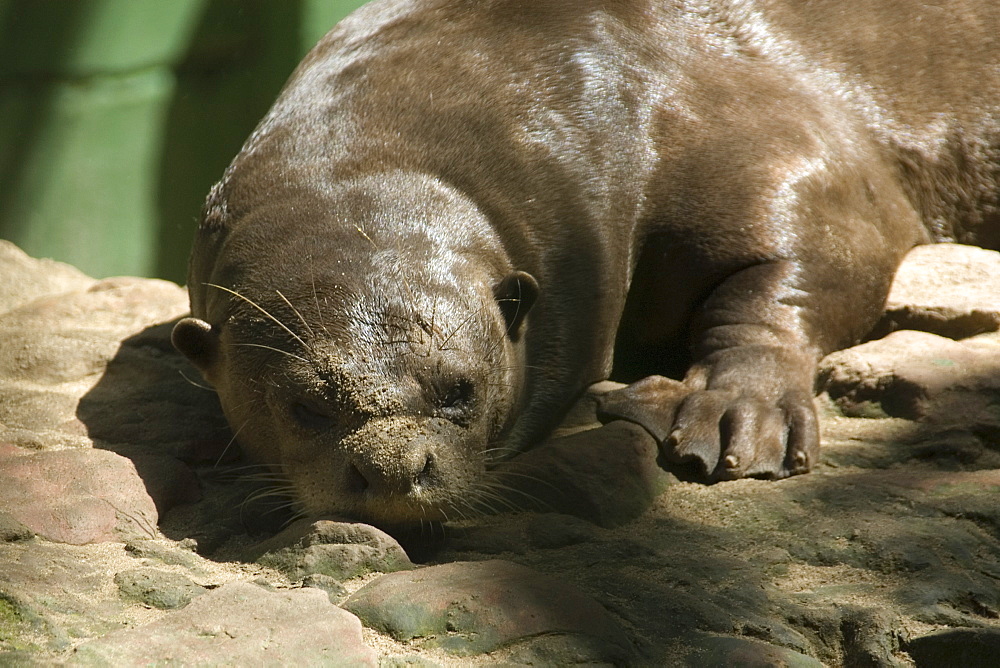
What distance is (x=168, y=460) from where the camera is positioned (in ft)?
9.21

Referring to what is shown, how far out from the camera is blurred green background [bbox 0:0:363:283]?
4.50 m

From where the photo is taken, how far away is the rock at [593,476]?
251 centimetres

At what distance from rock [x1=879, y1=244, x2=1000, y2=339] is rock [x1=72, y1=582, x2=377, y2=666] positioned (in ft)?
7.15

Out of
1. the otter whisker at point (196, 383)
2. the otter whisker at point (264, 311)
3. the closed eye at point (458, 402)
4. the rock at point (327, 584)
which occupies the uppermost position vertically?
the otter whisker at point (264, 311)

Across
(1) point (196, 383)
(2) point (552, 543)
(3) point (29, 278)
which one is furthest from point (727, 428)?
(3) point (29, 278)

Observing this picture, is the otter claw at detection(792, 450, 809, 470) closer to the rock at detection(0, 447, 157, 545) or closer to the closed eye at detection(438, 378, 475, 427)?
the closed eye at detection(438, 378, 475, 427)

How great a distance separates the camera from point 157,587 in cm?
202

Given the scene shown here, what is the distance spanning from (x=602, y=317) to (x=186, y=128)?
90.2 inches

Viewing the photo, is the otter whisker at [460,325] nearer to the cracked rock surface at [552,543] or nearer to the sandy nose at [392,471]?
the sandy nose at [392,471]

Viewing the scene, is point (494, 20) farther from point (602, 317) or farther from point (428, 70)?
point (602, 317)

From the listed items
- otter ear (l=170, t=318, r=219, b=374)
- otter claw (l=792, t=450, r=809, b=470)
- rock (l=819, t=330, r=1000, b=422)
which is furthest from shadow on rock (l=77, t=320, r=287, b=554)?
rock (l=819, t=330, r=1000, b=422)

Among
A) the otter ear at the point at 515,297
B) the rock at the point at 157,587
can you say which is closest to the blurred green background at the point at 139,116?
the otter ear at the point at 515,297

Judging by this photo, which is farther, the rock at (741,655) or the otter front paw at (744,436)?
the otter front paw at (744,436)

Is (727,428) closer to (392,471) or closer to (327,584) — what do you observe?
(392,471)
